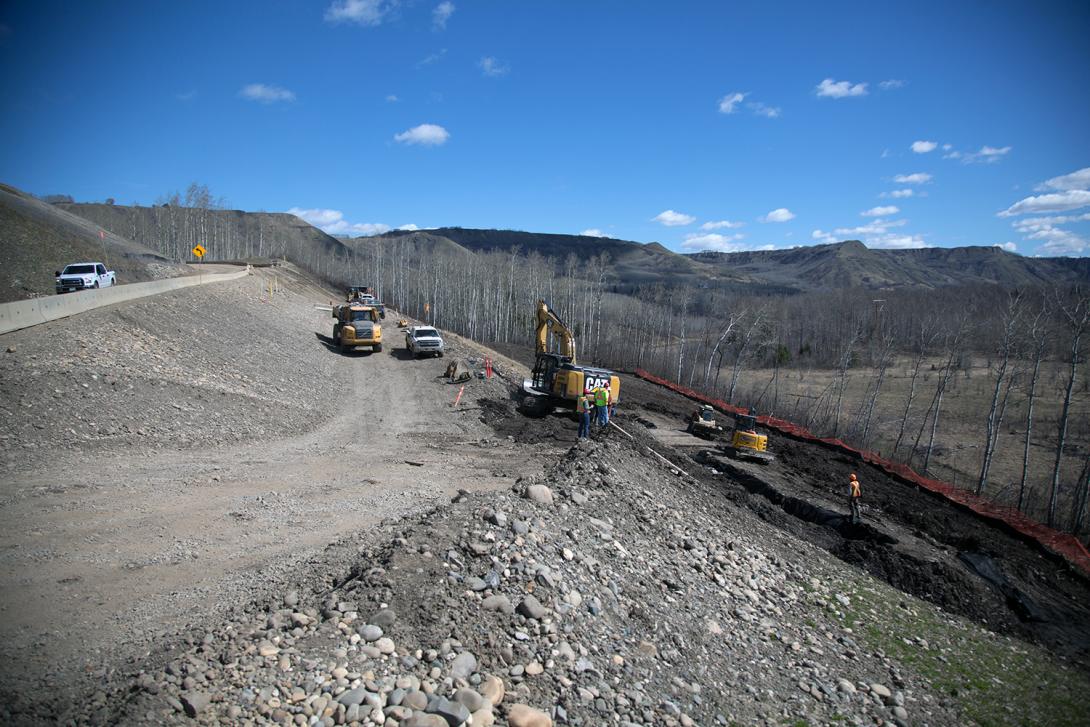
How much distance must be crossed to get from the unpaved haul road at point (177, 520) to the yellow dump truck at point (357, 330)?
1157cm

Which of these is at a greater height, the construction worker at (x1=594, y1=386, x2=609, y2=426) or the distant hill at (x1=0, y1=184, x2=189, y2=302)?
the distant hill at (x1=0, y1=184, x2=189, y2=302)

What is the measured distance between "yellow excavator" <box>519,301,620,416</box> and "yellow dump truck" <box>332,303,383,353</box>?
31.6ft

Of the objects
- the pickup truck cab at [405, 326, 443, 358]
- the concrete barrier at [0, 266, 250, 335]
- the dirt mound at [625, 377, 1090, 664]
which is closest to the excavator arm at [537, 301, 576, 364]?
the pickup truck cab at [405, 326, 443, 358]

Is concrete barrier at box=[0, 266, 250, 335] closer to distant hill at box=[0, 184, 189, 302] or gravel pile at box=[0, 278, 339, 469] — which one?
gravel pile at box=[0, 278, 339, 469]

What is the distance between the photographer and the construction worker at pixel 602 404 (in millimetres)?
18188

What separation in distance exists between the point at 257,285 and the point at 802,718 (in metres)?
44.0

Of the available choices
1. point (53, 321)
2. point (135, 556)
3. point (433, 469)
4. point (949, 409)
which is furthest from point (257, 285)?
point (949, 409)

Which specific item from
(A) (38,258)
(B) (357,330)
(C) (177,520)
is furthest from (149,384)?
(A) (38,258)

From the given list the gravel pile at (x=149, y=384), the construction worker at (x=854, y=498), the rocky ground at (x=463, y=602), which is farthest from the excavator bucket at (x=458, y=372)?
the construction worker at (x=854, y=498)

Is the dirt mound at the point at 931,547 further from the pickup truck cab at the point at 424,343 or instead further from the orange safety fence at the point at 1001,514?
the pickup truck cab at the point at 424,343

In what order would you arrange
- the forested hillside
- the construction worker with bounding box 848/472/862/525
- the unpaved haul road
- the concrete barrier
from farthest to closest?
the forested hillside → the concrete barrier → the construction worker with bounding box 848/472/862/525 → the unpaved haul road

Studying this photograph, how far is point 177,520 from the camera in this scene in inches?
375

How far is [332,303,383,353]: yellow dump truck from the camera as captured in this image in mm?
29547

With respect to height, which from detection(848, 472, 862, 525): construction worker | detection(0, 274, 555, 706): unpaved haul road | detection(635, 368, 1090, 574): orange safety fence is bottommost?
detection(635, 368, 1090, 574): orange safety fence
